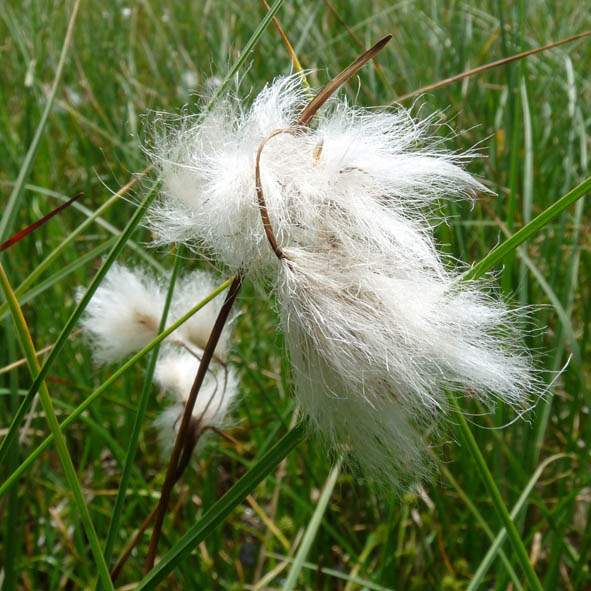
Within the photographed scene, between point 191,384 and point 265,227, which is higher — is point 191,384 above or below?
below

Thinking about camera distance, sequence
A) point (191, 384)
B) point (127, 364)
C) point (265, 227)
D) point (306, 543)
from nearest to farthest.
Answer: point (265, 227)
point (127, 364)
point (306, 543)
point (191, 384)

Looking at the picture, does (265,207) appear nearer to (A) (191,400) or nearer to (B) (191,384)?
(A) (191,400)

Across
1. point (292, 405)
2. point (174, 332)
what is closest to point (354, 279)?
point (292, 405)

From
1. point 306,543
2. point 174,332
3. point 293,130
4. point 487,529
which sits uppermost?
point 293,130

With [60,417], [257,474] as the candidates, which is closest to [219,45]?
[60,417]

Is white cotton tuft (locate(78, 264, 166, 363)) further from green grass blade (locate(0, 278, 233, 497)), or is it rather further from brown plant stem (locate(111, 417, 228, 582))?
green grass blade (locate(0, 278, 233, 497))

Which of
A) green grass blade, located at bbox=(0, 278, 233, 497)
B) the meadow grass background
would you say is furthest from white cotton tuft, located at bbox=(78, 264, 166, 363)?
green grass blade, located at bbox=(0, 278, 233, 497)
